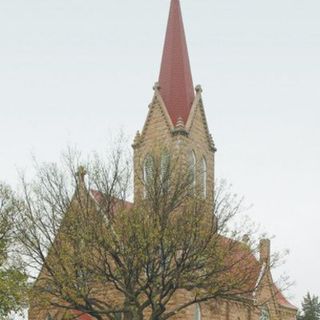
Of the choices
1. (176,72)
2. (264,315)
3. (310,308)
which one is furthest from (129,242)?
(310,308)

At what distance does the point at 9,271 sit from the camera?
81.7 feet

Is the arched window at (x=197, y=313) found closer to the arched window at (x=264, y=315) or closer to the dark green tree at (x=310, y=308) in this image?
the arched window at (x=264, y=315)

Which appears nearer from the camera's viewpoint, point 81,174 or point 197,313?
point 81,174

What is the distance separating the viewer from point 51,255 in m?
26.6

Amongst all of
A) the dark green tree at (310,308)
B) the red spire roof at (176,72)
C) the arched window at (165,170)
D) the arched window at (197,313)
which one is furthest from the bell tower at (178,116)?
the dark green tree at (310,308)

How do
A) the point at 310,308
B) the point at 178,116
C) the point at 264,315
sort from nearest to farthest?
the point at 178,116, the point at 264,315, the point at 310,308

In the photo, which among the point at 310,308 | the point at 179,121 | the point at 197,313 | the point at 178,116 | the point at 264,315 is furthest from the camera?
the point at 310,308

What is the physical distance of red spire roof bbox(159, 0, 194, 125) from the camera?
40.1 metres

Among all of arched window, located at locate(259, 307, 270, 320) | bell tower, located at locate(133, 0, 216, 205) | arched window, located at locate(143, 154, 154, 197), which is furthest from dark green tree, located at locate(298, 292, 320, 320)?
arched window, located at locate(143, 154, 154, 197)

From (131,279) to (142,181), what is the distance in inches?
187

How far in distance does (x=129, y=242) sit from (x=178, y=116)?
16122mm

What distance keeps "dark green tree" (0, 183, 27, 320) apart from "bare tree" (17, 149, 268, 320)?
734 millimetres

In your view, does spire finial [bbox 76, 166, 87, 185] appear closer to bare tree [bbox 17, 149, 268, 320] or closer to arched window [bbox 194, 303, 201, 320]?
bare tree [bbox 17, 149, 268, 320]

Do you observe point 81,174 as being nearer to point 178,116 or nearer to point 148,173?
point 148,173
